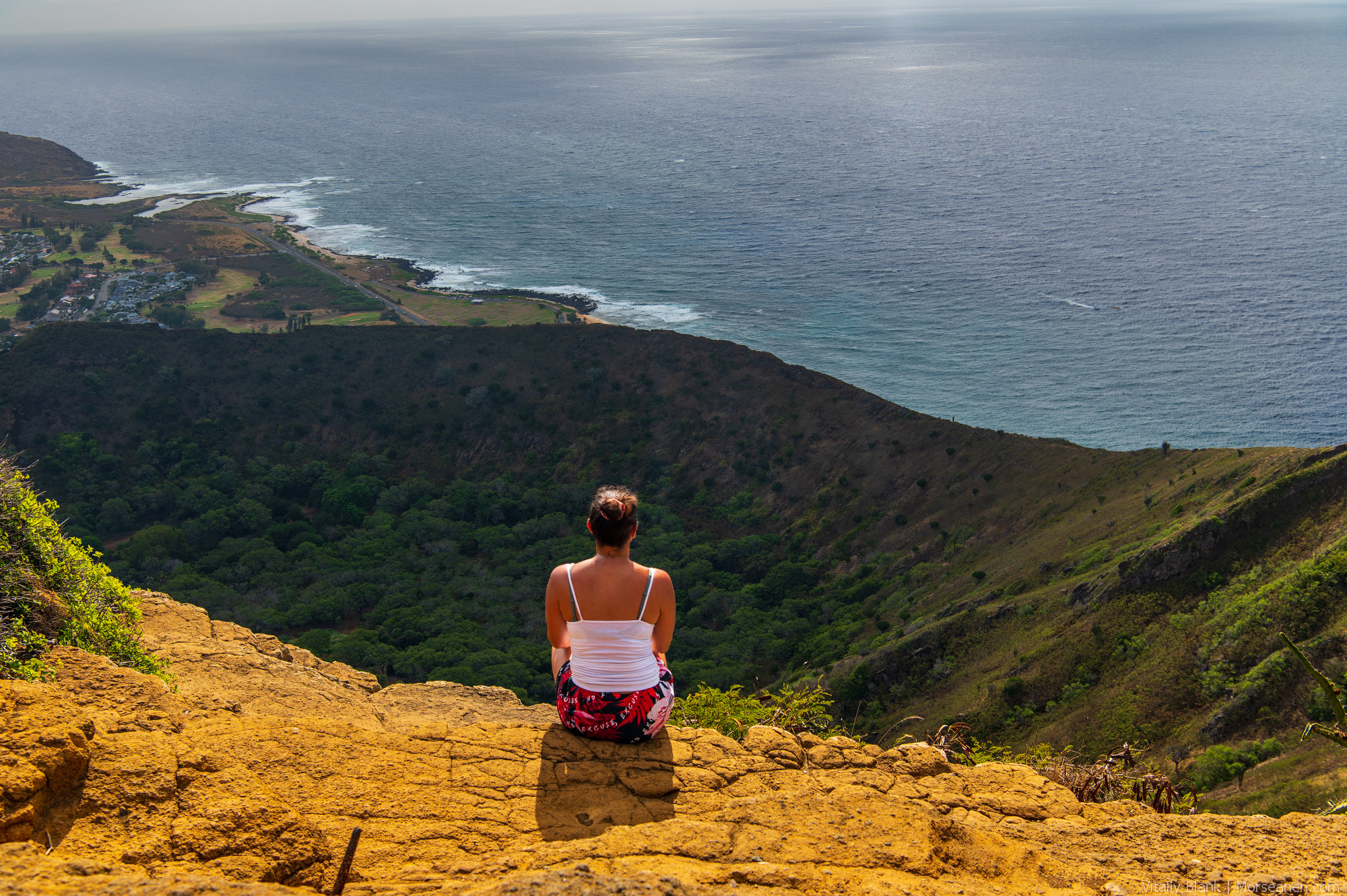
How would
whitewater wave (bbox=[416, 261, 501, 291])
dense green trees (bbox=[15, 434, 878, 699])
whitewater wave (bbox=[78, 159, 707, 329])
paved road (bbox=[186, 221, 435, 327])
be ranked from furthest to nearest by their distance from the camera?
1. whitewater wave (bbox=[416, 261, 501, 291])
2. whitewater wave (bbox=[78, 159, 707, 329])
3. paved road (bbox=[186, 221, 435, 327])
4. dense green trees (bbox=[15, 434, 878, 699])

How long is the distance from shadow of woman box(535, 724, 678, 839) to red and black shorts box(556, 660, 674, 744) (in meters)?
0.17

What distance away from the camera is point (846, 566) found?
144 ft

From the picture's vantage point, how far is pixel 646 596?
6.49 metres

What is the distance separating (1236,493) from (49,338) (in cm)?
8039

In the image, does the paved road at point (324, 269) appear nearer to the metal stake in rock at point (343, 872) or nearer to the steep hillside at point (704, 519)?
the steep hillside at point (704, 519)

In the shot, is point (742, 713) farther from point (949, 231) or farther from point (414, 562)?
point (949, 231)

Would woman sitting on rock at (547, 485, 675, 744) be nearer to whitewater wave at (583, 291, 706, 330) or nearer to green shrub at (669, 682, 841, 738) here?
green shrub at (669, 682, 841, 738)

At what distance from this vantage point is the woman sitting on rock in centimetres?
646

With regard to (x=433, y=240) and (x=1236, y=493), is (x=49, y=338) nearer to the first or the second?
(x=433, y=240)

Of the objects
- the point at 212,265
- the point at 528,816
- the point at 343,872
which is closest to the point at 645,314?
the point at 212,265

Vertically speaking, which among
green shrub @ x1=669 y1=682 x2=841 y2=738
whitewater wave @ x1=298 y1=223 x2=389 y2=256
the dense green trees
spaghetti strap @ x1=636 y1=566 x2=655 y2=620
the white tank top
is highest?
whitewater wave @ x1=298 y1=223 x2=389 y2=256

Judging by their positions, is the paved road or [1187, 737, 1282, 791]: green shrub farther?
the paved road

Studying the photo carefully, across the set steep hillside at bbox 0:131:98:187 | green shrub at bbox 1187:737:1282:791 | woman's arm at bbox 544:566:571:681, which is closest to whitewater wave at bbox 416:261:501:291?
green shrub at bbox 1187:737:1282:791

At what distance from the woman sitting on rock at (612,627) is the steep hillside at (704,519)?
17.1 metres
